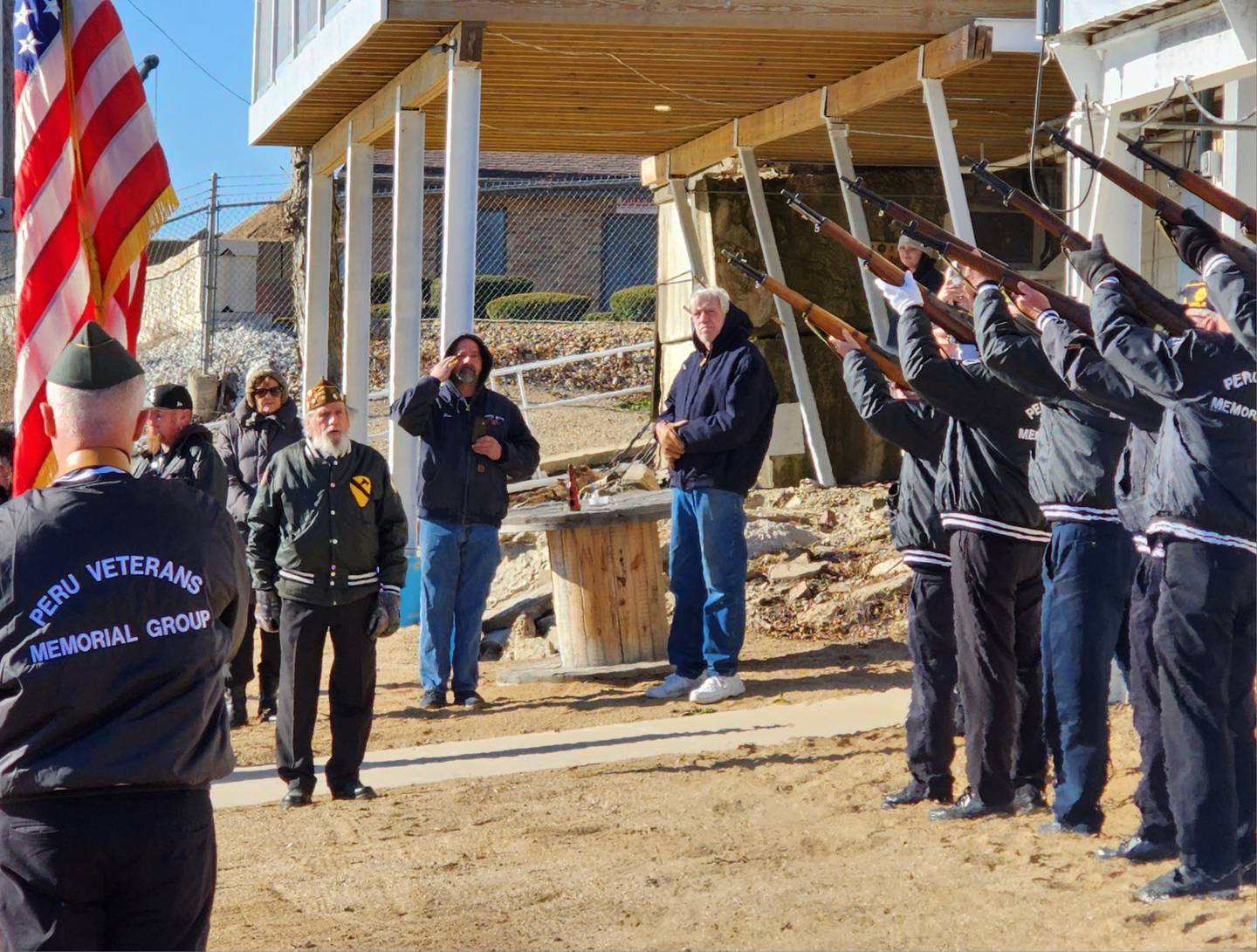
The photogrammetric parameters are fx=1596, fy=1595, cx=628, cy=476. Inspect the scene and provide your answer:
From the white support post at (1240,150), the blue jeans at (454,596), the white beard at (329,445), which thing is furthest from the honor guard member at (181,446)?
the white support post at (1240,150)

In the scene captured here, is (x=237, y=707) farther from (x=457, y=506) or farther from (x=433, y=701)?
(x=457, y=506)

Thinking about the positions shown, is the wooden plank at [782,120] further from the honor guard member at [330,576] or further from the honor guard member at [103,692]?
the honor guard member at [103,692]

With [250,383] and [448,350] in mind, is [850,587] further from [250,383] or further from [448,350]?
[250,383]

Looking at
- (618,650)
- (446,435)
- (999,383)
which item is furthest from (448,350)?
(999,383)

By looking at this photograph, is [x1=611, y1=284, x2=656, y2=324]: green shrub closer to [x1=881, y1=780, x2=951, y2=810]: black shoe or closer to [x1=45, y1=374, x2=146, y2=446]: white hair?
[x1=881, y1=780, x2=951, y2=810]: black shoe

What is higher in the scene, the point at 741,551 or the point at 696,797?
the point at 741,551

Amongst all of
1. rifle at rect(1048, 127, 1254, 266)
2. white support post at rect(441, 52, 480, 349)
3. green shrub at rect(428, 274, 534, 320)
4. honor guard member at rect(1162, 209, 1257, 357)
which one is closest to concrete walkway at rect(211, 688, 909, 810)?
rifle at rect(1048, 127, 1254, 266)

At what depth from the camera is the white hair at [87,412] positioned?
3.43 meters

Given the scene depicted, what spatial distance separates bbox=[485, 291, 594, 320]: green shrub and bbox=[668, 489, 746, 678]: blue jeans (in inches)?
678

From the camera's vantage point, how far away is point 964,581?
602 centimetres

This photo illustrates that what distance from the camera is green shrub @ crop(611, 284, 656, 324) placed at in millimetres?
25766

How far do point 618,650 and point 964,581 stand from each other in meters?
4.02

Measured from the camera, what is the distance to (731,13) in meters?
10.2

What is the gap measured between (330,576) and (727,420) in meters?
2.62
